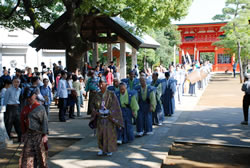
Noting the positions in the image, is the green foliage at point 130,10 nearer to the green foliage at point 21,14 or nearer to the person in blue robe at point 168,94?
the green foliage at point 21,14

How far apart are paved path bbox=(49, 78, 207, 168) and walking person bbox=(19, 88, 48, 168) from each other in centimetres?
95

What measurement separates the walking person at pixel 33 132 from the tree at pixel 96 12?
25.8 ft

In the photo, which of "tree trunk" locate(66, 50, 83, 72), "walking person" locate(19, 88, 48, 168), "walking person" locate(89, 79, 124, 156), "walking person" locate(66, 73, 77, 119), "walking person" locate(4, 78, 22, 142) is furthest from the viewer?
"tree trunk" locate(66, 50, 83, 72)

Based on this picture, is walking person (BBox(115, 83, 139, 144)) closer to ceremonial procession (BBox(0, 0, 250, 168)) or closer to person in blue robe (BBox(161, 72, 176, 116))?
ceremonial procession (BBox(0, 0, 250, 168))

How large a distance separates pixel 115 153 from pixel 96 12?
31.3 feet

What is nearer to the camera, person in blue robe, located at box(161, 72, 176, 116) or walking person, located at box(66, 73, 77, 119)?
walking person, located at box(66, 73, 77, 119)

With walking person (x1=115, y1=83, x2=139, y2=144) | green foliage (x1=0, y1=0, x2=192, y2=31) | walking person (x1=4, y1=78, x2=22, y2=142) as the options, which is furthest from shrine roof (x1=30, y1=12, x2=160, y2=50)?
walking person (x1=115, y1=83, x2=139, y2=144)

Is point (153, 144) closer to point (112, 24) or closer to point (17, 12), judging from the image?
point (112, 24)

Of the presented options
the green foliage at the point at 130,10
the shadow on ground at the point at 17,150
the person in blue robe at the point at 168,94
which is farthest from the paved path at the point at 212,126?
the green foliage at the point at 130,10

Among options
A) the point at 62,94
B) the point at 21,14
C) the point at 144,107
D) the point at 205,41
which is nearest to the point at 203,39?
the point at 205,41

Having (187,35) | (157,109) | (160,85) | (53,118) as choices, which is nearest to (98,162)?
(157,109)

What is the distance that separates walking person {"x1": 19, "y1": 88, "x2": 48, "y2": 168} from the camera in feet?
17.0

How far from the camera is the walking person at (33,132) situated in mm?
5172

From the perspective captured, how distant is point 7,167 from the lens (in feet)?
20.7
